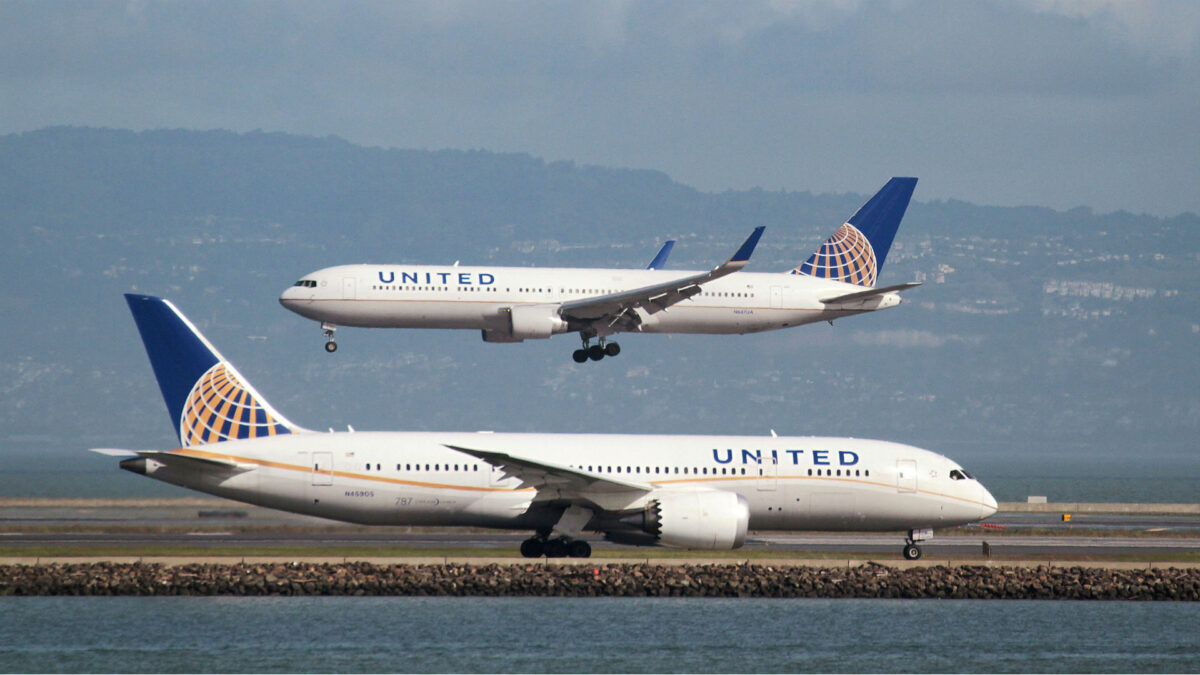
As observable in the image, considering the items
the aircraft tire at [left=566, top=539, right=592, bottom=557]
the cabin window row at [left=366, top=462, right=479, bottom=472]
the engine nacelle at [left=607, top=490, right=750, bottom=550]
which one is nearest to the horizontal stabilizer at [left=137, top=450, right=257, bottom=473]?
the cabin window row at [left=366, top=462, right=479, bottom=472]

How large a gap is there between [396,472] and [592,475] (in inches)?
223

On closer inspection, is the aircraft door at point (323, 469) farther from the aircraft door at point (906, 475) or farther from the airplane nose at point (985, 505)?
the airplane nose at point (985, 505)

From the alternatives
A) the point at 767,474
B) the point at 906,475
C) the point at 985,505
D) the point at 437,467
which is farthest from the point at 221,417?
the point at 985,505

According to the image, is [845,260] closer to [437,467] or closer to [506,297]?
[506,297]

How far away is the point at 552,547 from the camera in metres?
50.3

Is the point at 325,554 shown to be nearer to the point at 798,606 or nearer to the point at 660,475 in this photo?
the point at 660,475

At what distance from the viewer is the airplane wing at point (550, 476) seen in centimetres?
4628

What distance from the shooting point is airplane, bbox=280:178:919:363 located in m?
63.8

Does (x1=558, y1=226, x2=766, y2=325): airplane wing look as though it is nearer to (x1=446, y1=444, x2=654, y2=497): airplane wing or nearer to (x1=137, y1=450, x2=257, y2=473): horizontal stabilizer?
(x1=446, y1=444, x2=654, y2=497): airplane wing

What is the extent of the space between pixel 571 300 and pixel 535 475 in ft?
63.9

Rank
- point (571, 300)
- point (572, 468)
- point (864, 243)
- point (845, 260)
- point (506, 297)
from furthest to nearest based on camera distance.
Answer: point (864, 243)
point (845, 260)
point (571, 300)
point (506, 297)
point (572, 468)

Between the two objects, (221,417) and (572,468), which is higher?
(221,417)

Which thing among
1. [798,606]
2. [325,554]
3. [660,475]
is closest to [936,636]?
[798,606]

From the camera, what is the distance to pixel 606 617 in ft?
158
